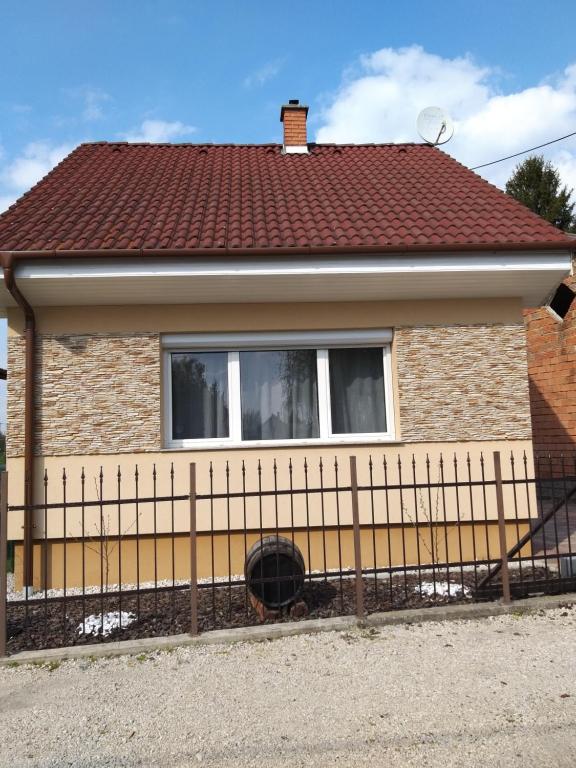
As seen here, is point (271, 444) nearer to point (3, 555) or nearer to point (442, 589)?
point (442, 589)

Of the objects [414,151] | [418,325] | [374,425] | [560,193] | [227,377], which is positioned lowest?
[374,425]

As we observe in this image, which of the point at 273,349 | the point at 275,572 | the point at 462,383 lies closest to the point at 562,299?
the point at 462,383

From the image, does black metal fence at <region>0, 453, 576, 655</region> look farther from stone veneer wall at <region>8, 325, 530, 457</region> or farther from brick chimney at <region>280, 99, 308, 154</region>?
brick chimney at <region>280, 99, 308, 154</region>

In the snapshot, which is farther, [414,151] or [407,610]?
[414,151]

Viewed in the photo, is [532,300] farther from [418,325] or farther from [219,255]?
[219,255]

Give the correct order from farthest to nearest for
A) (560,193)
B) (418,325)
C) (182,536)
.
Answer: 1. (560,193)
2. (418,325)
3. (182,536)

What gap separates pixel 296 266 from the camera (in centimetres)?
530

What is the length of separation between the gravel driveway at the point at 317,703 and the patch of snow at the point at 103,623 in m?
0.47

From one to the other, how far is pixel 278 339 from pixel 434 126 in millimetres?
6143

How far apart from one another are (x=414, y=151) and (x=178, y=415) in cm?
667

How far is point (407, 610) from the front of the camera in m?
4.20

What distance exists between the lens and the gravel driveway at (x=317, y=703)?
250cm

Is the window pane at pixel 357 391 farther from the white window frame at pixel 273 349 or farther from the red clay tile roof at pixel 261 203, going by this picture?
the red clay tile roof at pixel 261 203

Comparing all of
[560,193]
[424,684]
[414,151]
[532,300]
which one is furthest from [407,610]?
[560,193]
